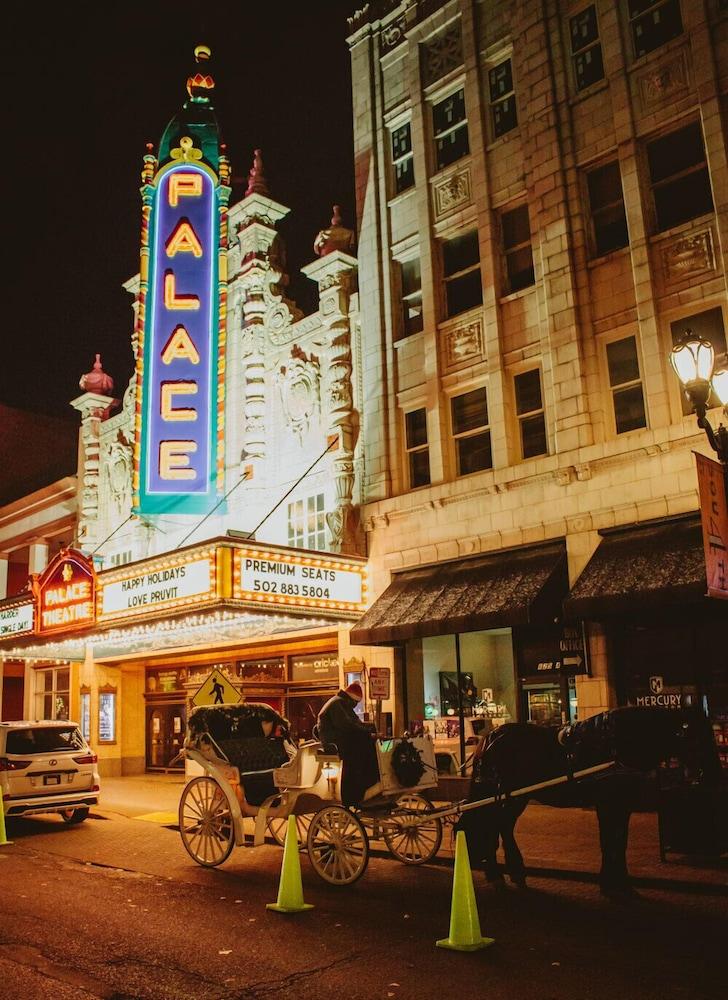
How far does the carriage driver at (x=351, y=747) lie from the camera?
976 cm

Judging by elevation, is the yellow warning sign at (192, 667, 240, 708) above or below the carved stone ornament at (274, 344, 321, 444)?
below

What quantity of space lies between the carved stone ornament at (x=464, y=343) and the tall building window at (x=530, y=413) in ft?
3.78

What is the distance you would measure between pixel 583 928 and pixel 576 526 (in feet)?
29.3

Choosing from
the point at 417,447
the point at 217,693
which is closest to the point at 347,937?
the point at 217,693

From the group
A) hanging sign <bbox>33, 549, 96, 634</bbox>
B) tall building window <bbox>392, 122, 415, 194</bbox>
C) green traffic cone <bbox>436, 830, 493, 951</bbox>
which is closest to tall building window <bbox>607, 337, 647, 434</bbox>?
tall building window <bbox>392, 122, 415, 194</bbox>

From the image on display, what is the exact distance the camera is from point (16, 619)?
79.2 ft

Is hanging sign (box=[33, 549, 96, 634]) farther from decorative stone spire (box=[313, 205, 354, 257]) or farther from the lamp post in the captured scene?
the lamp post

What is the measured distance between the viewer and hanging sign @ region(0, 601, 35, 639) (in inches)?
923

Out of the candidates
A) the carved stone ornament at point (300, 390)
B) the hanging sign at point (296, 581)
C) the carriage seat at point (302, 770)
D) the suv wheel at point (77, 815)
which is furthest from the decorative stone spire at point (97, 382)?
the carriage seat at point (302, 770)

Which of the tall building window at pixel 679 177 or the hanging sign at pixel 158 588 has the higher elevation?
the tall building window at pixel 679 177

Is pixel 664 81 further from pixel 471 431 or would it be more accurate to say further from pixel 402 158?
pixel 471 431

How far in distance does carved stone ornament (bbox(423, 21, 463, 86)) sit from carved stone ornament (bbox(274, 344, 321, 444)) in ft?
22.9

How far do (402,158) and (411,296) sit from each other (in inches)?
140

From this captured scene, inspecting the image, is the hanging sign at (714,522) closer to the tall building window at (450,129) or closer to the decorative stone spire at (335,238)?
the tall building window at (450,129)
